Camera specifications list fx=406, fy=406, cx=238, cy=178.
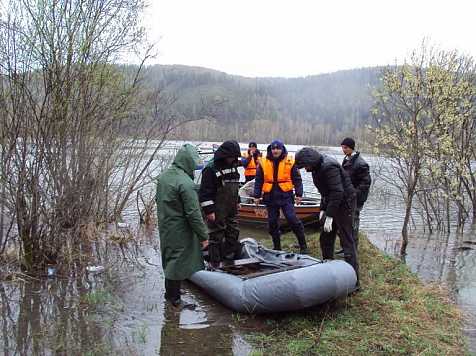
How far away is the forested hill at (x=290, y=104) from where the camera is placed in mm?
78775

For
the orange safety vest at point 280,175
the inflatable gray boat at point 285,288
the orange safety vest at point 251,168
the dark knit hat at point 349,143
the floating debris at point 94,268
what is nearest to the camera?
the inflatable gray boat at point 285,288

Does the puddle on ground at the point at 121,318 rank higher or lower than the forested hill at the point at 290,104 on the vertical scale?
lower

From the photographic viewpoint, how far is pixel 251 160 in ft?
33.0

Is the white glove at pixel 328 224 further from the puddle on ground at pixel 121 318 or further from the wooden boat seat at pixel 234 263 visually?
the puddle on ground at pixel 121 318

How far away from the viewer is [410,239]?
10258 mm

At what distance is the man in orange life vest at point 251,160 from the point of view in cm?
980

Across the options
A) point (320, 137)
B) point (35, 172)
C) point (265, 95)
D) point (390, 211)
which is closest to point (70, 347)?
point (35, 172)

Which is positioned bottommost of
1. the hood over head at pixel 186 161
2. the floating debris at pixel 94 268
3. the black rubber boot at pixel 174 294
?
the floating debris at pixel 94 268

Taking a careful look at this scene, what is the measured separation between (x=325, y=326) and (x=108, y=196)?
630 centimetres

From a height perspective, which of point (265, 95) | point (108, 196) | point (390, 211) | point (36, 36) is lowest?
point (390, 211)

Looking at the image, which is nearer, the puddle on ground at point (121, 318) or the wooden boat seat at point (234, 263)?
the puddle on ground at point (121, 318)

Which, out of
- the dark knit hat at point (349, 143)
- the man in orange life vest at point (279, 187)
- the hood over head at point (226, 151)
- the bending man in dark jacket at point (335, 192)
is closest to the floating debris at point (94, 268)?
the hood over head at point (226, 151)

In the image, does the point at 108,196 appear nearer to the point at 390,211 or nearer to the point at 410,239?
the point at 410,239

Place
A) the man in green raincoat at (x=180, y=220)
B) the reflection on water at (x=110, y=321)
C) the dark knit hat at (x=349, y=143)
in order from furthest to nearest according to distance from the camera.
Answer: the dark knit hat at (x=349, y=143), the man in green raincoat at (x=180, y=220), the reflection on water at (x=110, y=321)
